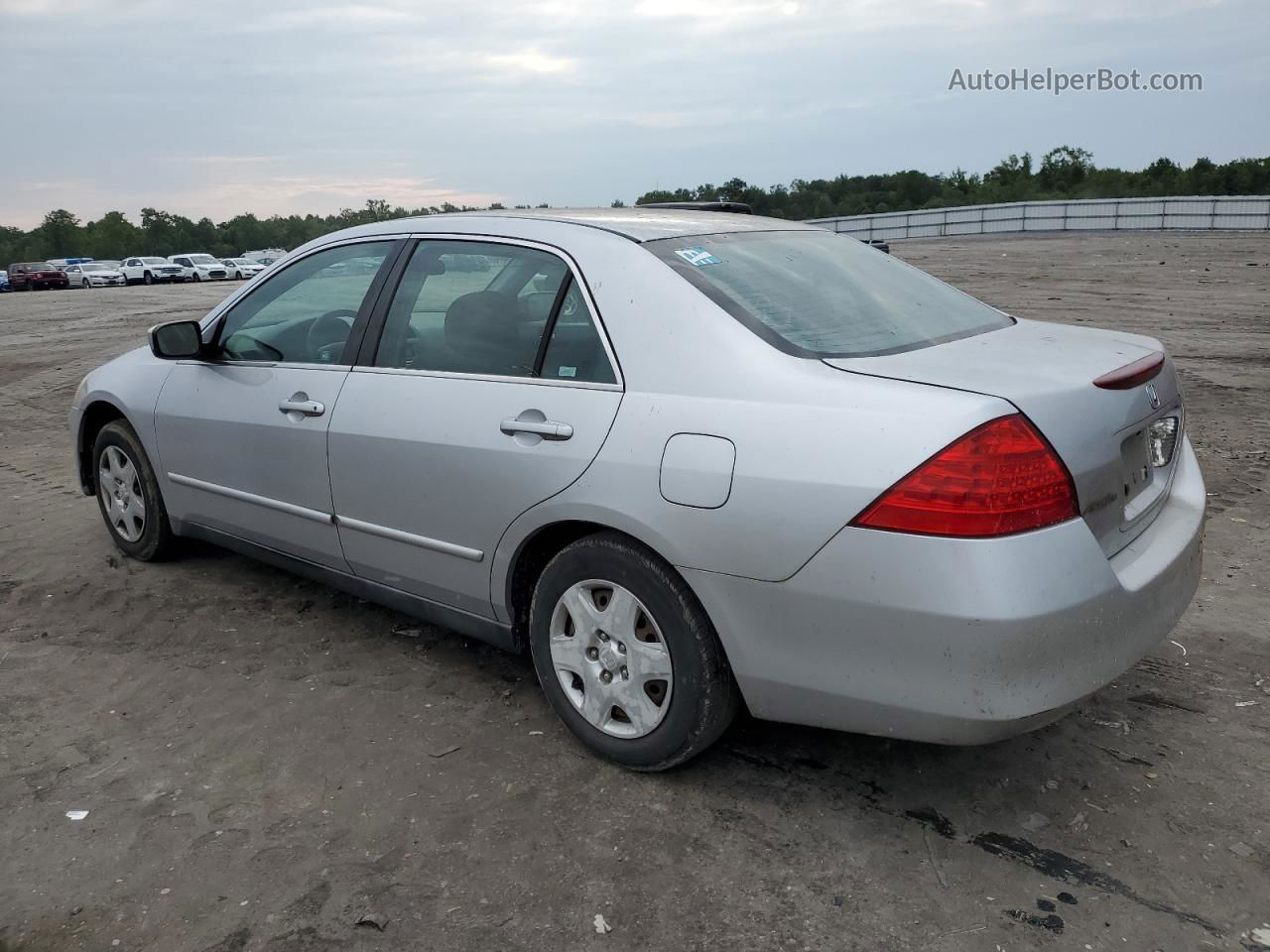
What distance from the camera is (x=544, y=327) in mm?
3355

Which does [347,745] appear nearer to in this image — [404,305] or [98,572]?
[404,305]

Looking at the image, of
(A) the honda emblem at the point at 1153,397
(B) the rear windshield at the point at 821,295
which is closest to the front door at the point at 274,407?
(B) the rear windshield at the point at 821,295

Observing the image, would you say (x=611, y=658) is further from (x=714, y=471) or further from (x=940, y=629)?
(x=940, y=629)

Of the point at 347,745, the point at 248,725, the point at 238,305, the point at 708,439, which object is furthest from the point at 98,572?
the point at 708,439

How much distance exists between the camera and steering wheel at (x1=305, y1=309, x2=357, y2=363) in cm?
400

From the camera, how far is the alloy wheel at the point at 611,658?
3035 mm

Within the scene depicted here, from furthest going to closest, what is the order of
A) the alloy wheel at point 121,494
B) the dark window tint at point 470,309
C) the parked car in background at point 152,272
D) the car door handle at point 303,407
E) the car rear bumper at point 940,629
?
the parked car in background at point 152,272, the alloy wheel at point 121,494, the car door handle at point 303,407, the dark window tint at point 470,309, the car rear bumper at point 940,629

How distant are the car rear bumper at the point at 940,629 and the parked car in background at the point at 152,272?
173 feet

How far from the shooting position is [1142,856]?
2.74 metres

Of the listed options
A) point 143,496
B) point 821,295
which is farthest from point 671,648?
point 143,496

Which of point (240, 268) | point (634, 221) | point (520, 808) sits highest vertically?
point (634, 221)

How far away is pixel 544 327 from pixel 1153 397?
1791mm

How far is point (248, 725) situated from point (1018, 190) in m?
66.3

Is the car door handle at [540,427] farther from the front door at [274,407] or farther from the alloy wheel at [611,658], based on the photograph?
the front door at [274,407]
